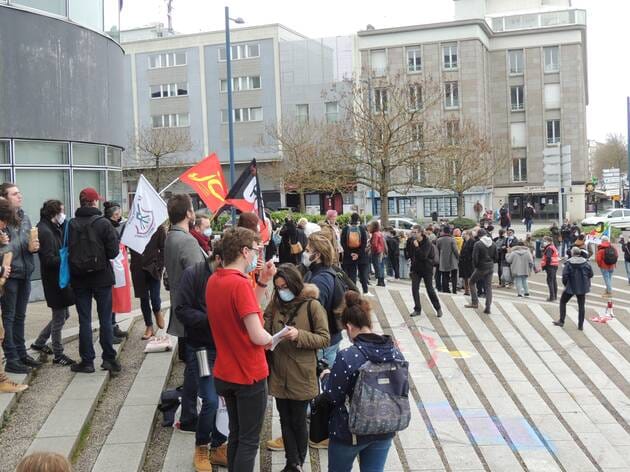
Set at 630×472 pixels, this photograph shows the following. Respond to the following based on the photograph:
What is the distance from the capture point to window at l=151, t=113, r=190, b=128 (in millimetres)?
54906

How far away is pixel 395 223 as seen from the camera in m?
35.9

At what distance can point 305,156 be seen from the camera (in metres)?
41.3

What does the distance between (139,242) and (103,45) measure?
310 inches

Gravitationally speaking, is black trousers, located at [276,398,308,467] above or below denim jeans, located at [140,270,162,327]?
below

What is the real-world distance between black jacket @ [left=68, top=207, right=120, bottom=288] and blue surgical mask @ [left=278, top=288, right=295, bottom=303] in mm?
2321

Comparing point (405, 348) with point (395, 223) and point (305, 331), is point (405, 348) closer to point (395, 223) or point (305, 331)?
point (305, 331)

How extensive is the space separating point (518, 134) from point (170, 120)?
27614mm

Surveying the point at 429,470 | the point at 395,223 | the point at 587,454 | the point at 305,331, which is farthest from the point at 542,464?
the point at 395,223

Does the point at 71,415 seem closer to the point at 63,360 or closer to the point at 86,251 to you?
the point at 63,360

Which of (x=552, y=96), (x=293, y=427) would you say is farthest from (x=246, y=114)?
(x=293, y=427)

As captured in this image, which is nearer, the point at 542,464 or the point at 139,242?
the point at 542,464

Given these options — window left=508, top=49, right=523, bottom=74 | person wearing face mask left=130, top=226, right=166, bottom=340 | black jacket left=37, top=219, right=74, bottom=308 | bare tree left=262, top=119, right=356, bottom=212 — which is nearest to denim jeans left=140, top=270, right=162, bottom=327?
person wearing face mask left=130, top=226, right=166, bottom=340

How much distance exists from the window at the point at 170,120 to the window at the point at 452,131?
Result: 20697 mm

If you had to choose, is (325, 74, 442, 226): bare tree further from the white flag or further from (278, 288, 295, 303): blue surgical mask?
(278, 288, 295, 303): blue surgical mask
